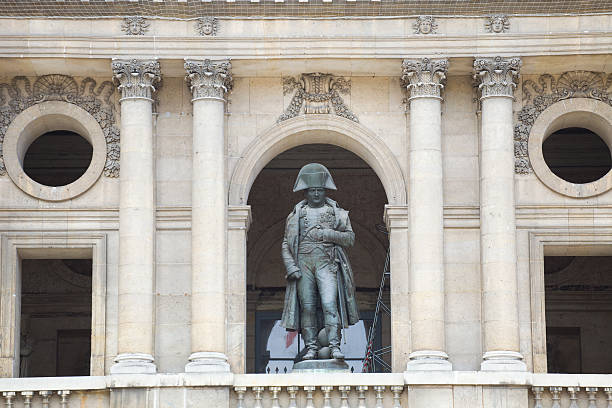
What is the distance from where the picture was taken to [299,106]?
33.5 meters

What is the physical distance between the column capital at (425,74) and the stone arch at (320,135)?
4.17 ft

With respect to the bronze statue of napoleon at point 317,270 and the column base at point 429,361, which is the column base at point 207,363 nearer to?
the bronze statue of napoleon at point 317,270

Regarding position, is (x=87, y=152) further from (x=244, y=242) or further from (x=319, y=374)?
(x=319, y=374)

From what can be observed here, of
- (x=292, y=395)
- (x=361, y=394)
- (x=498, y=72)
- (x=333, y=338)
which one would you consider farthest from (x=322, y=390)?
(x=498, y=72)

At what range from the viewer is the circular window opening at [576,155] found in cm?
3984

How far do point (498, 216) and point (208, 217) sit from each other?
5.40 meters

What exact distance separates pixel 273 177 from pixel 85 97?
8.09m

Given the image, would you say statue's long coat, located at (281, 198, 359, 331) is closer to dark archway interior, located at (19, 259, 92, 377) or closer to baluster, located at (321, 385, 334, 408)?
baluster, located at (321, 385, 334, 408)

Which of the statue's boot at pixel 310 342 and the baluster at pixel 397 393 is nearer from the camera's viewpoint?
the baluster at pixel 397 393

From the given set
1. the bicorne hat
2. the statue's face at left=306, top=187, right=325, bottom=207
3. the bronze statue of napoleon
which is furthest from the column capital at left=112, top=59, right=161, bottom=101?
the statue's face at left=306, top=187, right=325, bottom=207

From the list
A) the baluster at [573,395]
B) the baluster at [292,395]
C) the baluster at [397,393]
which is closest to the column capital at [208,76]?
the baluster at [292,395]

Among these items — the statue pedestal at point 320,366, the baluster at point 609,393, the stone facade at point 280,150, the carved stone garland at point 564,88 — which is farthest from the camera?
the carved stone garland at point 564,88

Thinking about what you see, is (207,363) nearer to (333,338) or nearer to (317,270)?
(333,338)

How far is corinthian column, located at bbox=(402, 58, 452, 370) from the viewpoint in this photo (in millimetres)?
31844
